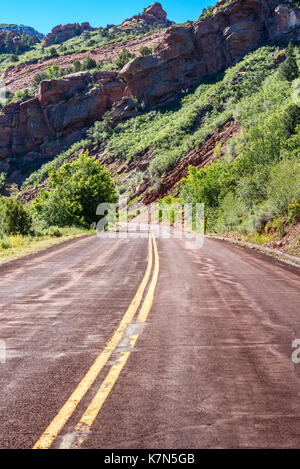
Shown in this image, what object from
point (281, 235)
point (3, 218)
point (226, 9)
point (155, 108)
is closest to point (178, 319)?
point (281, 235)

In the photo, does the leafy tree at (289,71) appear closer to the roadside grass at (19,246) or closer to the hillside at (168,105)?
the hillside at (168,105)

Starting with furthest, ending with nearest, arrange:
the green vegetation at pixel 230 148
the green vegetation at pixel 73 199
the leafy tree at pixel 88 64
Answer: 1. the leafy tree at pixel 88 64
2. the green vegetation at pixel 73 199
3. the green vegetation at pixel 230 148

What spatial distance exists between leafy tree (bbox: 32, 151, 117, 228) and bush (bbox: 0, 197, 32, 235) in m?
9.88

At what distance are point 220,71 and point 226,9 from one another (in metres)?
15.2

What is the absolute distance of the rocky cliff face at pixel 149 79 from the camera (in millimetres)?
85938

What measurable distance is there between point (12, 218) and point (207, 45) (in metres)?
84.3

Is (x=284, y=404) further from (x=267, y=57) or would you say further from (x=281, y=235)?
(x=267, y=57)

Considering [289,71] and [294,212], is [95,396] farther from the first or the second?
[289,71]

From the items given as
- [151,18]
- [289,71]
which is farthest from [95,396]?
[151,18]

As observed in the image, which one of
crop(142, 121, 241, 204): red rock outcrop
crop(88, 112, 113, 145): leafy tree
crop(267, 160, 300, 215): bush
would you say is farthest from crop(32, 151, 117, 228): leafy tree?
crop(88, 112, 113, 145): leafy tree

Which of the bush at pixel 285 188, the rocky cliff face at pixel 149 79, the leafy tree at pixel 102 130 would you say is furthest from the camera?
the leafy tree at pixel 102 130

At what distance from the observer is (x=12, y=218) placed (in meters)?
24.5

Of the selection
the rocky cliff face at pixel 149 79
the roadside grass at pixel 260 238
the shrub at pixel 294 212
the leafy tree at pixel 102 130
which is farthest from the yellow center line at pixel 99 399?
the rocky cliff face at pixel 149 79

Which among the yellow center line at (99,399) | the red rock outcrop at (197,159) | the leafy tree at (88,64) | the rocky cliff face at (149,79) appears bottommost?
the yellow center line at (99,399)
